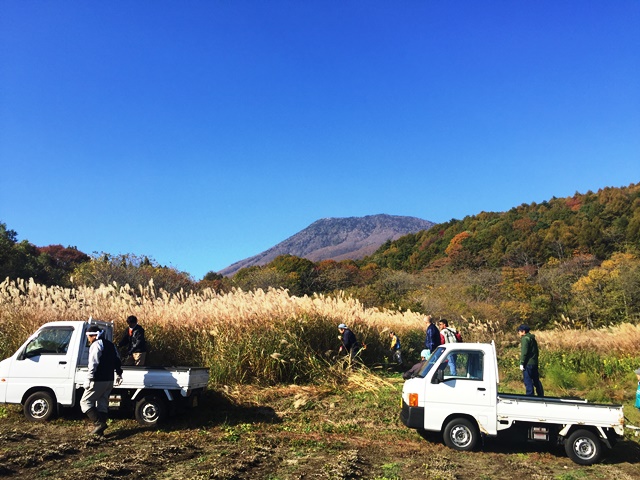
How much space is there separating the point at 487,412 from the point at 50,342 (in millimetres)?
8213

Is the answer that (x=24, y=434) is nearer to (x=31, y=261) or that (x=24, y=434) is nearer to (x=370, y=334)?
(x=370, y=334)

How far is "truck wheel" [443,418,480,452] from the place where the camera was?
24.7 feet

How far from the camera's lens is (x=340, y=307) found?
50.2ft

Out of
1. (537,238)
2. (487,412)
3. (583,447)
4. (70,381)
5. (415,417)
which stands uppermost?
(537,238)

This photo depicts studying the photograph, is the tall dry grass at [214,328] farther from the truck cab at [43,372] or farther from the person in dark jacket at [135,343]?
the truck cab at [43,372]

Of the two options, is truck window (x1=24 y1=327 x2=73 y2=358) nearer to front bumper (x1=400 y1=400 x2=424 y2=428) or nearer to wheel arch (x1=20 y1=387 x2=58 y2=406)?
wheel arch (x1=20 y1=387 x2=58 y2=406)

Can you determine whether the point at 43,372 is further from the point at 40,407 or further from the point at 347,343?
the point at 347,343

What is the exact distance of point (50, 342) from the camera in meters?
9.46

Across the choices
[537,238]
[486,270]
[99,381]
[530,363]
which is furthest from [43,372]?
[537,238]

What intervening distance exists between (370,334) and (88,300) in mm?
8749

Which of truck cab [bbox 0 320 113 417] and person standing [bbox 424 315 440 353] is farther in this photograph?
person standing [bbox 424 315 440 353]

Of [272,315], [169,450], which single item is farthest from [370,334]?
[169,450]

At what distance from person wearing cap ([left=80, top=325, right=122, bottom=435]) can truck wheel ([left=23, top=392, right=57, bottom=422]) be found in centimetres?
133

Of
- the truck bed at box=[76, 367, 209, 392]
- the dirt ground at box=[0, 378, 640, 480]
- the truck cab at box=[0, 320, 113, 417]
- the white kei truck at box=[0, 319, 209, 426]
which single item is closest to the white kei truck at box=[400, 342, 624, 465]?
the dirt ground at box=[0, 378, 640, 480]
